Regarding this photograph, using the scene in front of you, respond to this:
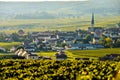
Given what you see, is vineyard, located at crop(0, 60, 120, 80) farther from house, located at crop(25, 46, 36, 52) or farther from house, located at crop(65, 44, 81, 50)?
house, located at crop(65, 44, 81, 50)

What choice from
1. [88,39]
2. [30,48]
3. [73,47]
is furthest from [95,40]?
[30,48]

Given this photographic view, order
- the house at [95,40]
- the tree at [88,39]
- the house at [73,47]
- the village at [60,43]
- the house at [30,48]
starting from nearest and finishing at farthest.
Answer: the village at [60,43] < the house at [30,48] < the house at [73,47] < the house at [95,40] < the tree at [88,39]

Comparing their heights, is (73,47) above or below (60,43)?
above

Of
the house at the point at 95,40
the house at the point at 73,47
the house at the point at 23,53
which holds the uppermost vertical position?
the house at the point at 23,53

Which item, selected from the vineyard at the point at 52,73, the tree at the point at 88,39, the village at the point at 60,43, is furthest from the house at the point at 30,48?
the vineyard at the point at 52,73

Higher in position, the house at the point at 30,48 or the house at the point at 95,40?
the house at the point at 30,48

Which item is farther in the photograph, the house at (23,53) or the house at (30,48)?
the house at (30,48)

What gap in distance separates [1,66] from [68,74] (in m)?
9.23

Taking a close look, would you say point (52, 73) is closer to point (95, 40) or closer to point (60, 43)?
point (60, 43)

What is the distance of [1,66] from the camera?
38.8 metres

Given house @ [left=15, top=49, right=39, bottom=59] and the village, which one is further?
the village

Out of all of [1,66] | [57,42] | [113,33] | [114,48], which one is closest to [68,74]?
[1,66]

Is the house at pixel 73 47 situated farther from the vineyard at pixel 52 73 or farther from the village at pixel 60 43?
the vineyard at pixel 52 73

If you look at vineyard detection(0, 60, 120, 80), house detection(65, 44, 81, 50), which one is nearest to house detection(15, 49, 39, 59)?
house detection(65, 44, 81, 50)
